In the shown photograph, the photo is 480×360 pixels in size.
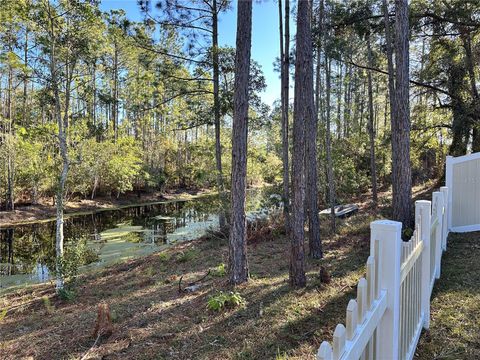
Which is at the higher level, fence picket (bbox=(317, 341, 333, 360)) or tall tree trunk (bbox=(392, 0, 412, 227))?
tall tree trunk (bbox=(392, 0, 412, 227))

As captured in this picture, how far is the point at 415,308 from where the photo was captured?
2277 millimetres

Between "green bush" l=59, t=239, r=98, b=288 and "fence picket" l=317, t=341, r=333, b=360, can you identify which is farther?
"green bush" l=59, t=239, r=98, b=288

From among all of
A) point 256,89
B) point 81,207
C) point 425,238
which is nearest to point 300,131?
point 425,238

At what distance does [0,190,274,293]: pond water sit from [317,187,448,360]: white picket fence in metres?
5.96

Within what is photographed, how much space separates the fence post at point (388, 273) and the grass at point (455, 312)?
3.68 feet

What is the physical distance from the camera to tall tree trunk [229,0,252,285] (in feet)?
14.3

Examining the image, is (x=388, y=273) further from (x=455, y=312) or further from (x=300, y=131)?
(x=300, y=131)

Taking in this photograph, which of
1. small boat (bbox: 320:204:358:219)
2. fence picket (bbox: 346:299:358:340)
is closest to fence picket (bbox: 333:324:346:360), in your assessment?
fence picket (bbox: 346:299:358:340)

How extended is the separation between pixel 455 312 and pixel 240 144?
120 inches

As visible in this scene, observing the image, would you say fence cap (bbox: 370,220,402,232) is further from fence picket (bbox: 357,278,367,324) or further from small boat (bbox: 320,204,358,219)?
small boat (bbox: 320,204,358,219)

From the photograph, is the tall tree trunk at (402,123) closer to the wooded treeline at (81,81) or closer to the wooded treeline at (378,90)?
the wooded treeline at (378,90)

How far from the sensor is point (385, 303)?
152 centimetres

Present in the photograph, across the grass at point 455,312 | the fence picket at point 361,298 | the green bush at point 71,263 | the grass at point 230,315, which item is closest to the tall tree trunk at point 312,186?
the grass at point 230,315

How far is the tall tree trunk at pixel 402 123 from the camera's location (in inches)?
220
